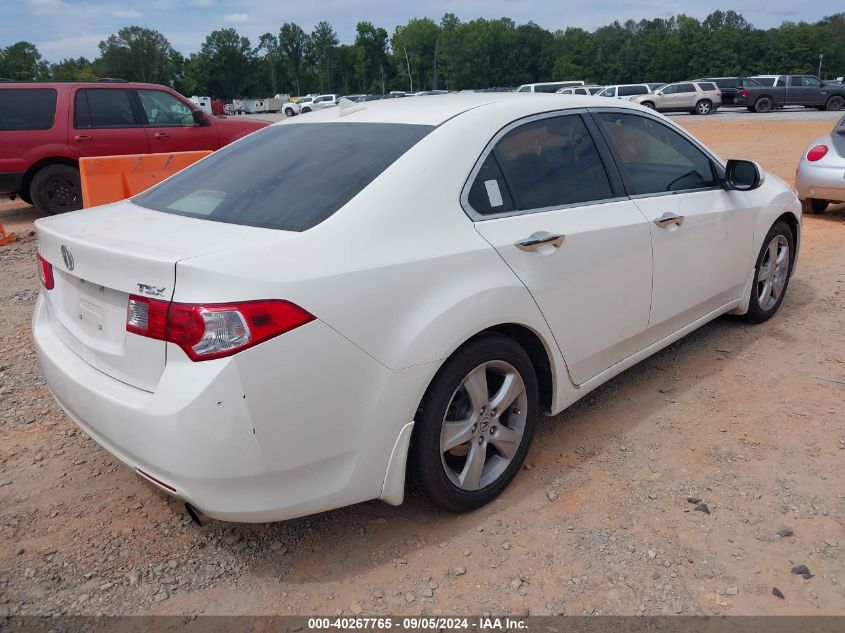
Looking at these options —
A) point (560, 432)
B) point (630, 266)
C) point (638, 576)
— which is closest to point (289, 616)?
point (638, 576)

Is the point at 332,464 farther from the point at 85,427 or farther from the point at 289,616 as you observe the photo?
the point at 85,427

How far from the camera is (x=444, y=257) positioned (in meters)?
2.57

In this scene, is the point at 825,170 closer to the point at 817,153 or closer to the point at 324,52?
the point at 817,153

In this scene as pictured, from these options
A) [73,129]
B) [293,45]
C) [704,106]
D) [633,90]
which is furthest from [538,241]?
[293,45]

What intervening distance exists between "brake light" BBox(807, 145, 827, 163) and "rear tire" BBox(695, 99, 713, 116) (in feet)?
88.4

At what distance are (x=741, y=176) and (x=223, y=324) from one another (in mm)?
3357

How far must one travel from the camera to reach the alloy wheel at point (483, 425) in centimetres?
274

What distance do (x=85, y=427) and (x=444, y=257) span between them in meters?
1.52

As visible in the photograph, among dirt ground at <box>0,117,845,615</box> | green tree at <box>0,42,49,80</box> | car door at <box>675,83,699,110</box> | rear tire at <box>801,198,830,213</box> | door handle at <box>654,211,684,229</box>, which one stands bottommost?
dirt ground at <box>0,117,845,615</box>

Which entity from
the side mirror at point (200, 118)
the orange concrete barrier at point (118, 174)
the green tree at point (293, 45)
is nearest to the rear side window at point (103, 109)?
the side mirror at point (200, 118)

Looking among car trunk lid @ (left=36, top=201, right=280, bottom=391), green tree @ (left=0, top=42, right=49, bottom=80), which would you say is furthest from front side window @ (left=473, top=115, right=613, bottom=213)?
green tree @ (left=0, top=42, right=49, bottom=80)

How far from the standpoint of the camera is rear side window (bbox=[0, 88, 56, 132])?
9359 mm

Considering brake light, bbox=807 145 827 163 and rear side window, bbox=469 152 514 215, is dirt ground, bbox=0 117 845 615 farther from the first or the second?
brake light, bbox=807 145 827 163

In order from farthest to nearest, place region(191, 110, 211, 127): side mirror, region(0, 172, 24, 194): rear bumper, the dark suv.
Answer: the dark suv
region(191, 110, 211, 127): side mirror
region(0, 172, 24, 194): rear bumper
